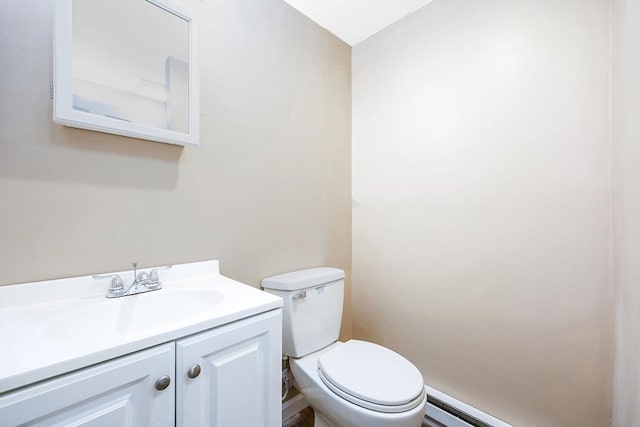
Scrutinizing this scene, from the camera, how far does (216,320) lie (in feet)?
2.27

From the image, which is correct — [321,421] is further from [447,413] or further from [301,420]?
[447,413]

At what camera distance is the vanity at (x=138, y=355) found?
484mm

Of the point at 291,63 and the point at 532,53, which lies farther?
the point at 291,63

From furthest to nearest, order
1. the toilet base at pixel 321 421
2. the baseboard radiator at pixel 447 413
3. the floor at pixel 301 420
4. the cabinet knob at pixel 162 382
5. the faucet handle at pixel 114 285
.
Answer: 1. the floor at pixel 301 420
2. the baseboard radiator at pixel 447 413
3. the toilet base at pixel 321 421
4. the faucet handle at pixel 114 285
5. the cabinet knob at pixel 162 382

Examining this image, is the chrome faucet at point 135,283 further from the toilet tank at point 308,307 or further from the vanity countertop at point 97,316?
the toilet tank at point 308,307

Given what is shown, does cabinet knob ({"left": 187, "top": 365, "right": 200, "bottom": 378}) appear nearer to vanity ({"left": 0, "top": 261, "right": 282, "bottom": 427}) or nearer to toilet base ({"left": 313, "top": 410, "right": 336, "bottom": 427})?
vanity ({"left": 0, "top": 261, "right": 282, "bottom": 427})

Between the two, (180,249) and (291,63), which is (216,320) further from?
(291,63)

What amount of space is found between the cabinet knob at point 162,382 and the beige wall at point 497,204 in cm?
128

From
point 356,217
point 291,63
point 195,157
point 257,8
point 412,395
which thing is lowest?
point 412,395

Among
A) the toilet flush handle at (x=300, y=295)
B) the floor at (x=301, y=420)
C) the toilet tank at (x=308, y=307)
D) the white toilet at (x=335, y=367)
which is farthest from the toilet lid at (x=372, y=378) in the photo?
the floor at (x=301, y=420)

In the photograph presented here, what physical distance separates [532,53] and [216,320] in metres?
1.60

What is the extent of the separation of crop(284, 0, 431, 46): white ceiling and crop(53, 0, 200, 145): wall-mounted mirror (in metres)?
0.77

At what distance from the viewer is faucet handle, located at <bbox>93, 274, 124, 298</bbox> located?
86cm

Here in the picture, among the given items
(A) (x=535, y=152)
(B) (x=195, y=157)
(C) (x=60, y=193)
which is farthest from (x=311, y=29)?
(C) (x=60, y=193)
